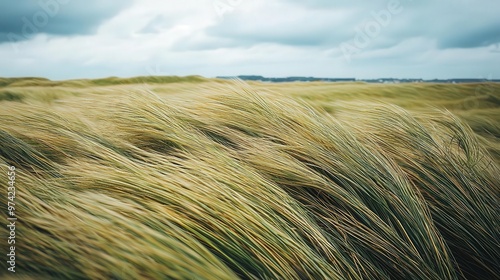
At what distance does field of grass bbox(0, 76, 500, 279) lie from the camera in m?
0.86

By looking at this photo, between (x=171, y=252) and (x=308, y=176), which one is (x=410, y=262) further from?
(x=171, y=252)

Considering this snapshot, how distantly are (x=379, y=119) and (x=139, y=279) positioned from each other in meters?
1.82

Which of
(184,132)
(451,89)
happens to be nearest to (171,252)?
(184,132)

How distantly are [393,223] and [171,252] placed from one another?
1.01 m

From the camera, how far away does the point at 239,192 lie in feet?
3.99

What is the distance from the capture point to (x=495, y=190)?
196 cm

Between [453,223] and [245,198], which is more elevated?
[245,198]

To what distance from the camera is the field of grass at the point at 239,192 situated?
856mm

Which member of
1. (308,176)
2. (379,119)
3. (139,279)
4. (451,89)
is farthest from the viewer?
(451,89)

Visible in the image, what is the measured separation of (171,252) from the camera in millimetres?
832

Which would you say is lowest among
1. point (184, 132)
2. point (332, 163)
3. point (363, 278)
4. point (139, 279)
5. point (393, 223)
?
point (363, 278)

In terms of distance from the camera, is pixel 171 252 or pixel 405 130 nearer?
pixel 171 252

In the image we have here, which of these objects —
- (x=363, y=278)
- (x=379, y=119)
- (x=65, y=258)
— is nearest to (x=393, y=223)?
(x=363, y=278)

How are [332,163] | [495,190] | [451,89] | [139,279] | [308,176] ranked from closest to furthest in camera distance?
1. [139,279]
2. [308,176]
3. [332,163]
4. [495,190]
5. [451,89]
